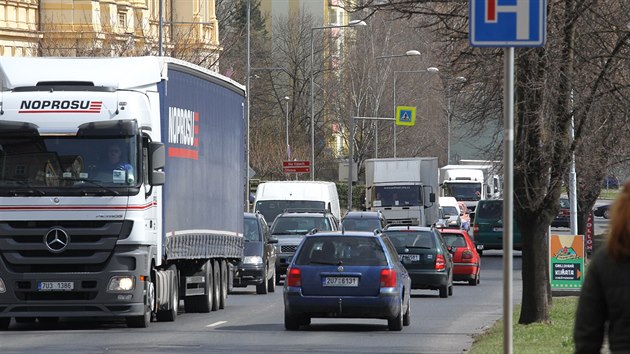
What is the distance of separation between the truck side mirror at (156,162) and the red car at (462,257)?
58.6 feet

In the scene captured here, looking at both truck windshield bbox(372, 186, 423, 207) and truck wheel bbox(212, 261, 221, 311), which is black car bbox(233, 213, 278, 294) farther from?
truck windshield bbox(372, 186, 423, 207)

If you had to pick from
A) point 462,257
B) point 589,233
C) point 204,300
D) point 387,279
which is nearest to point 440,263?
point 462,257

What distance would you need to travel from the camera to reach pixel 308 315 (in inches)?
832

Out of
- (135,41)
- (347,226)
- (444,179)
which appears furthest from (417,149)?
(347,226)

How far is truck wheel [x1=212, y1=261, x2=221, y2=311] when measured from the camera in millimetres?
25809

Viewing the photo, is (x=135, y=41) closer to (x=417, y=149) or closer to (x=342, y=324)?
(x=342, y=324)

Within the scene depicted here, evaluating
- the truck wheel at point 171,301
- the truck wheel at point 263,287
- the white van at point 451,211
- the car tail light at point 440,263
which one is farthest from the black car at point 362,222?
the truck wheel at point 171,301

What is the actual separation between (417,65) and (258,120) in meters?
11.0

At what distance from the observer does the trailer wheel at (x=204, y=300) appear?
25.1m

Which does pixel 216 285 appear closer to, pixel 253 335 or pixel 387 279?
pixel 253 335

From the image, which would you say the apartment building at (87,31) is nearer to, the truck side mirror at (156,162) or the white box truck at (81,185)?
the white box truck at (81,185)

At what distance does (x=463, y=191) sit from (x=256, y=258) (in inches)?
1959

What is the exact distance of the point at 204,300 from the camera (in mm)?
25391

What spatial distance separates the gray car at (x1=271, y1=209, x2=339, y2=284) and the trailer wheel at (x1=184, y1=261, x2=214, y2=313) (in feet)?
39.7
